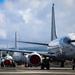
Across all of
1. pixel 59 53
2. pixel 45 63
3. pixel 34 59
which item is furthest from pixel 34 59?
pixel 59 53

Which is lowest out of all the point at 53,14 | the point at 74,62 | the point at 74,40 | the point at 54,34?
the point at 74,62

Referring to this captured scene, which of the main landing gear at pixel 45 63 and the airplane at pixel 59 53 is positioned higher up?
the airplane at pixel 59 53

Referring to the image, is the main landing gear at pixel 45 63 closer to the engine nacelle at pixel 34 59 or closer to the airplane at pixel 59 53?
the airplane at pixel 59 53

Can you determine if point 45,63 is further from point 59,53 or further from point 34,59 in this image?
point 59,53

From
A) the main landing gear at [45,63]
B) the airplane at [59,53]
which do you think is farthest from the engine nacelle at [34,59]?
the main landing gear at [45,63]

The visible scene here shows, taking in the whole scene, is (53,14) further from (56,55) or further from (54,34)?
(56,55)

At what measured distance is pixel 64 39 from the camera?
36219 mm

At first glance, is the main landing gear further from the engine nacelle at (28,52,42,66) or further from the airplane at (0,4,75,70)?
the engine nacelle at (28,52,42,66)

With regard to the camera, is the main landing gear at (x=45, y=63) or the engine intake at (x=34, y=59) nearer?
the engine intake at (x=34, y=59)

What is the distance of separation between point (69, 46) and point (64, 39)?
1571 mm

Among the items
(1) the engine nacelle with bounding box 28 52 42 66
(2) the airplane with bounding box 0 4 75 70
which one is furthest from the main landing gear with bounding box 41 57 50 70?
(1) the engine nacelle with bounding box 28 52 42 66

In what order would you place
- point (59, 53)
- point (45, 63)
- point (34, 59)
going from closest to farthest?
point (59, 53) → point (34, 59) → point (45, 63)

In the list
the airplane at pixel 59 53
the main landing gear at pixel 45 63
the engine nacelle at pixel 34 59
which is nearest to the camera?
the airplane at pixel 59 53

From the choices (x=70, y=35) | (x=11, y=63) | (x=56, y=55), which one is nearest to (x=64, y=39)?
(x=70, y=35)
